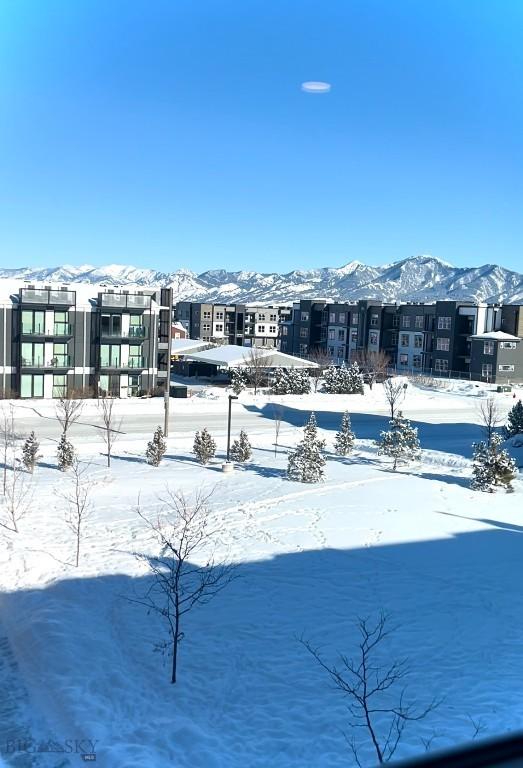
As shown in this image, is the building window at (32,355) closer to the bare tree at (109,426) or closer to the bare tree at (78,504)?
the bare tree at (109,426)

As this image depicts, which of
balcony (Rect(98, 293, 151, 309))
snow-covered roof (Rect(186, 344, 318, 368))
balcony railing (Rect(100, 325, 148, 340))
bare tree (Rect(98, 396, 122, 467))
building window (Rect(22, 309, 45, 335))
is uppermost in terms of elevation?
balcony (Rect(98, 293, 151, 309))

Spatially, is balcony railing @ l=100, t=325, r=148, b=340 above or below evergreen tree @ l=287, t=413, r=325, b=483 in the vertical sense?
above

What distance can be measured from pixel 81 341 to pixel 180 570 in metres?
33.4

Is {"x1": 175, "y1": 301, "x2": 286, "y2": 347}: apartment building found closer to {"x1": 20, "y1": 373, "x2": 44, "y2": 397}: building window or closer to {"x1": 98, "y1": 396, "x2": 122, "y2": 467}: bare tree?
{"x1": 20, "y1": 373, "x2": 44, "y2": 397}: building window

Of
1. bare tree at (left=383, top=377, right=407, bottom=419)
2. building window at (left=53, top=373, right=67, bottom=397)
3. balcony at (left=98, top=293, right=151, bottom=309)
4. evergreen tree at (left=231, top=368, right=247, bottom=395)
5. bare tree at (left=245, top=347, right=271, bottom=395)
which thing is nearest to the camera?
building window at (left=53, top=373, right=67, bottom=397)

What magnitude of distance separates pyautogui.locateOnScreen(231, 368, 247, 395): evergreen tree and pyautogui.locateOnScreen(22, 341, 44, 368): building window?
42.9 feet

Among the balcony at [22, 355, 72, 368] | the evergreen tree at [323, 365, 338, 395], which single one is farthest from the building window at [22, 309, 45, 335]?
the evergreen tree at [323, 365, 338, 395]

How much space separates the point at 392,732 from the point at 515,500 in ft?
52.8

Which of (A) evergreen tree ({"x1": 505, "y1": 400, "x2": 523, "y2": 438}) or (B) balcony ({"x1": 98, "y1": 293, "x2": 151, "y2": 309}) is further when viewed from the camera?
(B) balcony ({"x1": 98, "y1": 293, "x2": 151, "y2": 309})

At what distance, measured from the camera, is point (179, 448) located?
3250 centimetres

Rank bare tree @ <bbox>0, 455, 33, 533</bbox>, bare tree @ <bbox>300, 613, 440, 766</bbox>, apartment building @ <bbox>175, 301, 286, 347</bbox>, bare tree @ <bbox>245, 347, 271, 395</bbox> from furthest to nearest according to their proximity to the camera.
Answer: apartment building @ <bbox>175, 301, 286, 347</bbox>
bare tree @ <bbox>245, 347, 271, 395</bbox>
bare tree @ <bbox>0, 455, 33, 533</bbox>
bare tree @ <bbox>300, 613, 440, 766</bbox>

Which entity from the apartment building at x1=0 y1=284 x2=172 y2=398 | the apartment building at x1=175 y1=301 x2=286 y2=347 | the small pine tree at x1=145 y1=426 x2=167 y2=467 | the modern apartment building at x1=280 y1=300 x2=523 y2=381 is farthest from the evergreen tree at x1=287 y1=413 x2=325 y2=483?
the apartment building at x1=175 y1=301 x2=286 y2=347

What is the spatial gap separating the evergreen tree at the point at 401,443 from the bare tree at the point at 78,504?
41.4ft

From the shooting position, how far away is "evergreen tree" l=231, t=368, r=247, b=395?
5053 centimetres
